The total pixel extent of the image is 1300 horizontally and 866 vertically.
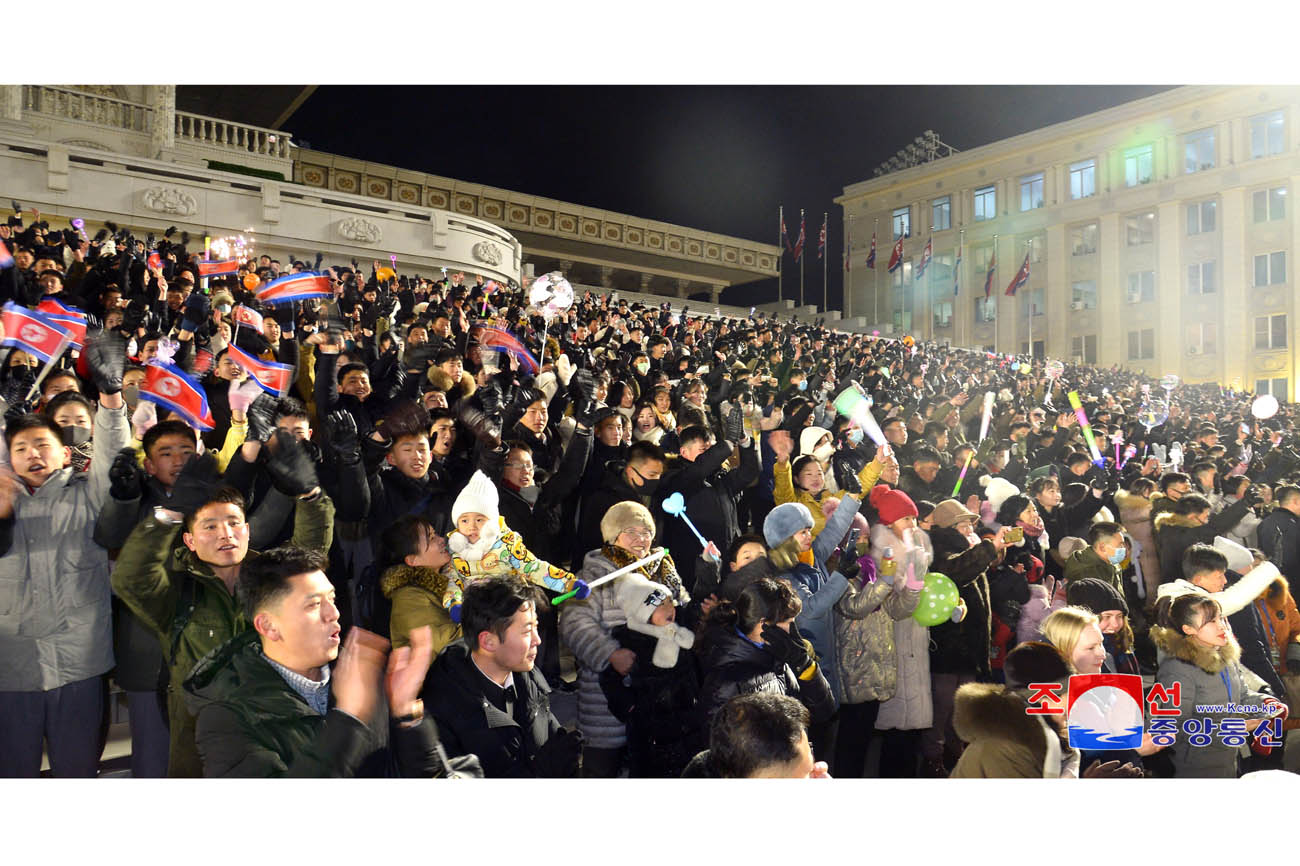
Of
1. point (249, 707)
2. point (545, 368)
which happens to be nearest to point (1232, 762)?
point (249, 707)

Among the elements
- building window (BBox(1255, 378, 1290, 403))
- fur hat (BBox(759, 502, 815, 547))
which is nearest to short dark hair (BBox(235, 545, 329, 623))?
fur hat (BBox(759, 502, 815, 547))

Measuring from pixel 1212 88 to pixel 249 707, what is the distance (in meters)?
39.2

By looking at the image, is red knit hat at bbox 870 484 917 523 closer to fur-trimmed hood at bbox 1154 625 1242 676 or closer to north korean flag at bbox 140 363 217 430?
fur-trimmed hood at bbox 1154 625 1242 676

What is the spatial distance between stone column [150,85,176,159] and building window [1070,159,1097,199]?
108 ft

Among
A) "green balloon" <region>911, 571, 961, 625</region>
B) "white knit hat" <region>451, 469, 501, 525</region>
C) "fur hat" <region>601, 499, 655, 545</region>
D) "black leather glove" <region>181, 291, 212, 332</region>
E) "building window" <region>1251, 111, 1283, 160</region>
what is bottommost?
"green balloon" <region>911, 571, 961, 625</region>

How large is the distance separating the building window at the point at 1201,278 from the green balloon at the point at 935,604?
3632cm

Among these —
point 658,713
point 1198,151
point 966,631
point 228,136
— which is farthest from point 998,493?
point 1198,151

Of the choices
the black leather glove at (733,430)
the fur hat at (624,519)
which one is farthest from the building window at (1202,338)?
the fur hat at (624,519)

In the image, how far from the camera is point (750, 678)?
11.5ft

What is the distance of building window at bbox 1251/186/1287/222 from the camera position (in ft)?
108

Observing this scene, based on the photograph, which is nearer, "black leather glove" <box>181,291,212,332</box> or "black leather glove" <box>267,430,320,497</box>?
"black leather glove" <box>267,430,320,497</box>

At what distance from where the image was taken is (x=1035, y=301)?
4084cm

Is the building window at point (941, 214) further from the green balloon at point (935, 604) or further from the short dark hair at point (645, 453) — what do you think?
the green balloon at point (935, 604)

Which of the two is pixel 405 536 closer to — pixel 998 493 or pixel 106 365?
pixel 106 365
